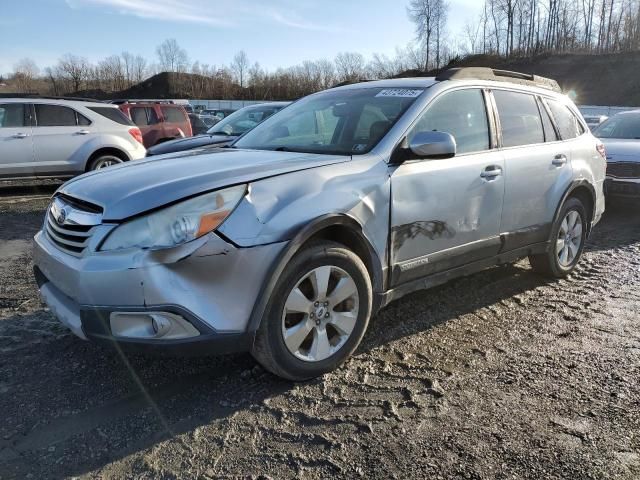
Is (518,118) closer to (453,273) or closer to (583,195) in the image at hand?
(583,195)

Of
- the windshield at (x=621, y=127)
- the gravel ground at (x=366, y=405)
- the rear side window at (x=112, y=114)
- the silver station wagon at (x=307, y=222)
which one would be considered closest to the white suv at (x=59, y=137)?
the rear side window at (x=112, y=114)

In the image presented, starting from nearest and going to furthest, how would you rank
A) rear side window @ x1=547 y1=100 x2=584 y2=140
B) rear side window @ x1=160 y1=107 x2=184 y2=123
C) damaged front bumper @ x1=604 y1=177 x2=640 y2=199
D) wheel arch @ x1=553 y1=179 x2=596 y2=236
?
wheel arch @ x1=553 y1=179 x2=596 y2=236, rear side window @ x1=547 y1=100 x2=584 y2=140, damaged front bumper @ x1=604 y1=177 x2=640 y2=199, rear side window @ x1=160 y1=107 x2=184 y2=123

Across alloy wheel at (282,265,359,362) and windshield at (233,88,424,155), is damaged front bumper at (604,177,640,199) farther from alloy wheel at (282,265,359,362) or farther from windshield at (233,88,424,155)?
alloy wheel at (282,265,359,362)

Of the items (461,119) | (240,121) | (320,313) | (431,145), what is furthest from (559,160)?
(240,121)

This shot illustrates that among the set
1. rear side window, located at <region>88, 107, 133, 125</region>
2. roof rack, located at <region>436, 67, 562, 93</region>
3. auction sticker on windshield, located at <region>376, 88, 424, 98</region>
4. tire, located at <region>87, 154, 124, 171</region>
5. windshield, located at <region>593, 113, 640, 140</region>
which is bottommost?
tire, located at <region>87, 154, 124, 171</region>

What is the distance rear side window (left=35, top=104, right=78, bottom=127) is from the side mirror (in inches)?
334

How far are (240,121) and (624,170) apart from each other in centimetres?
663

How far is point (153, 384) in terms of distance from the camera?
10.3ft

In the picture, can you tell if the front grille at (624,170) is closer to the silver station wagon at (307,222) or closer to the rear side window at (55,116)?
the silver station wagon at (307,222)

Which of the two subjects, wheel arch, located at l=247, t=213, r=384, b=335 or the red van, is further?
the red van

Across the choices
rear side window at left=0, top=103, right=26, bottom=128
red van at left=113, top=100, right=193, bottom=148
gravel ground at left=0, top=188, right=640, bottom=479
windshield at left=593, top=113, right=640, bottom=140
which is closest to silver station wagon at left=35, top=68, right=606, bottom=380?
gravel ground at left=0, top=188, right=640, bottom=479

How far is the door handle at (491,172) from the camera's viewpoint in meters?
3.97

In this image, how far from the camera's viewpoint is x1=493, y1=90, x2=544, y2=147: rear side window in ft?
14.2

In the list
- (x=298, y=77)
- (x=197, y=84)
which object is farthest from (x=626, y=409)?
(x=197, y=84)
